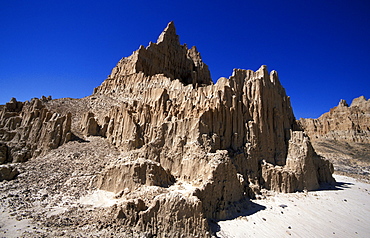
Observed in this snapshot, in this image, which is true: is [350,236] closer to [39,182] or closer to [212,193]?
[212,193]

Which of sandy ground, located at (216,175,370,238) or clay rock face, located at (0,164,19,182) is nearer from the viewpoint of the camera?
sandy ground, located at (216,175,370,238)

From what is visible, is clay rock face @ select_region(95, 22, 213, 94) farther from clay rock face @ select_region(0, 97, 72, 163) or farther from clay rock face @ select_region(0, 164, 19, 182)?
clay rock face @ select_region(0, 164, 19, 182)

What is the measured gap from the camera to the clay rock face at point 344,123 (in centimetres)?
8890

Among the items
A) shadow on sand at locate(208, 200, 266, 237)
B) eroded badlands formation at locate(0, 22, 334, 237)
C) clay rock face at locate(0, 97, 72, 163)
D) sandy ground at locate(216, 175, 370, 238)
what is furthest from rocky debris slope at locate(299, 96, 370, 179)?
clay rock face at locate(0, 97, 72, 163)

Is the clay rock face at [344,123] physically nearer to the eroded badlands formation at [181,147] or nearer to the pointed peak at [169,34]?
the eroded badlands formation at [181,147]

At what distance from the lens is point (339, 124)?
94938mm

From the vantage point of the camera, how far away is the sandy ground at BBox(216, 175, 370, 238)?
1830 cm

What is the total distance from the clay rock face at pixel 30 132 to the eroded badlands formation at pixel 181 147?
118 mm

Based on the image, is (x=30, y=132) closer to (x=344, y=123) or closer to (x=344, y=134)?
(x=344, y=134)

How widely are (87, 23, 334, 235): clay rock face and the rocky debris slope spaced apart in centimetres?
4414

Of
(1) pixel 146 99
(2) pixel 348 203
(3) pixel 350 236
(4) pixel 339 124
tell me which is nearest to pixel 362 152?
(4) pixel 339 124

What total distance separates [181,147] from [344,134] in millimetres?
93941

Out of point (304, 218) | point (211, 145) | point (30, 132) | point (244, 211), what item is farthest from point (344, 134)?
point (30, 132)

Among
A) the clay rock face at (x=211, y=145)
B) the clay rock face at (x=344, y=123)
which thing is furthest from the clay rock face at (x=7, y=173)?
the clay rock face at (x=344, y=123)
